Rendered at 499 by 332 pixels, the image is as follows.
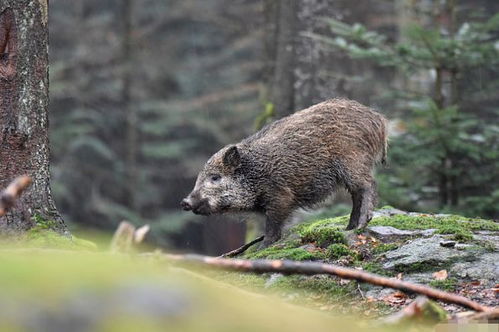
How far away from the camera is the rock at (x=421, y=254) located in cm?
734

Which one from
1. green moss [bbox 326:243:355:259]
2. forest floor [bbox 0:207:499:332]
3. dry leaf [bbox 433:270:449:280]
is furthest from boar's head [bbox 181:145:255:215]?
dry leaf [bbox 433:270:449:280]

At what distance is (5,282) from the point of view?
11.8 ft

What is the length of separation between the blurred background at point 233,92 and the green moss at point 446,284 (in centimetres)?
530

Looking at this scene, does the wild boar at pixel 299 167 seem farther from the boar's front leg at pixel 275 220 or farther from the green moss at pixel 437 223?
the green moss at pixel 437 223

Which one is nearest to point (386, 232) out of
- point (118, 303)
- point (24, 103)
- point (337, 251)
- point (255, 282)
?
point (337, 251)

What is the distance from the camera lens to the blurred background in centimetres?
1304

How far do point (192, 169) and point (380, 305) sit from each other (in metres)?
25.0

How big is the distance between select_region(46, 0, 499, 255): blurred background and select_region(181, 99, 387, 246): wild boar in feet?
10.9

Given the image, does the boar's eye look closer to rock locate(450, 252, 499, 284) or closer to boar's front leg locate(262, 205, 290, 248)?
boar's front leg locate(262, 205, 290, 248)

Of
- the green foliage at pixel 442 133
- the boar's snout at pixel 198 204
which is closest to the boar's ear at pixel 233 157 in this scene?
the boar's snout at pixel 198 204

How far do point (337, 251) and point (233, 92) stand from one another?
21.2 metres

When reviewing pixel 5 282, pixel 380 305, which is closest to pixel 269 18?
pixel 380 305

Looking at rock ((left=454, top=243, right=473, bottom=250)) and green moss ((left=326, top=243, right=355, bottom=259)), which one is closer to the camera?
rock ((left=454, top=243, right=473, bottom=250))

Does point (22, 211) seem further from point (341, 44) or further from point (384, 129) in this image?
point (341, 44)
